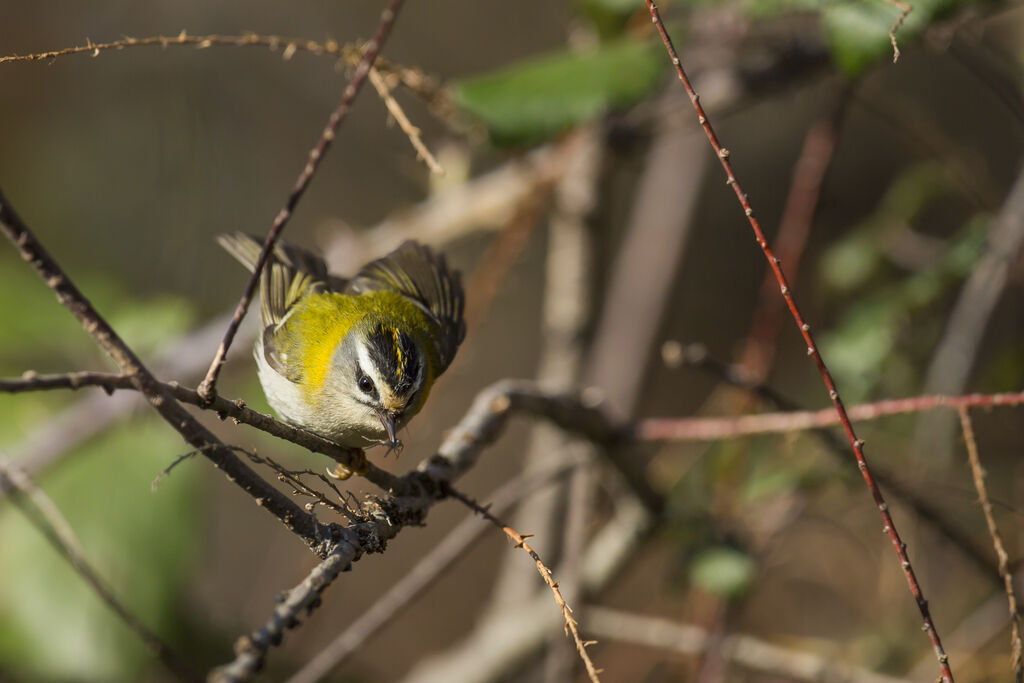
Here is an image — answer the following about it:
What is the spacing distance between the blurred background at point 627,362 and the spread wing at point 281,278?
269 millimetres

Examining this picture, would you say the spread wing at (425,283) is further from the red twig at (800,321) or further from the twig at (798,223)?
the red twig at (800,321)

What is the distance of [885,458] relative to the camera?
2.24 metres

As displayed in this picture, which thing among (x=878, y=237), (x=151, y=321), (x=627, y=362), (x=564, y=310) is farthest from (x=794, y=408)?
(x=151, y=321)

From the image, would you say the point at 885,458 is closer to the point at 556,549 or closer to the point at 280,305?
the point at 556,549

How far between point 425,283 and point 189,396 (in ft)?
3.71

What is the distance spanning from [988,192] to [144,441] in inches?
83.8

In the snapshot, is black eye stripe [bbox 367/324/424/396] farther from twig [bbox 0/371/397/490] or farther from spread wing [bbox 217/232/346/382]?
twig [bbox 0/371/397/490]

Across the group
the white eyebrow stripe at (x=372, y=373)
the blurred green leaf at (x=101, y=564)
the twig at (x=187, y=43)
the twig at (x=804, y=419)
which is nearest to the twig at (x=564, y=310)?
the twig at (x=804, y=419)

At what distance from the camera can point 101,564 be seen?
1.95 meters

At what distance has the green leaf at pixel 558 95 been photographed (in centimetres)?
164

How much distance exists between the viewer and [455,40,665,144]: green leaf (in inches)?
64.4

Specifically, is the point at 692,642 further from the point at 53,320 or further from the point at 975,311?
the point at 53,320

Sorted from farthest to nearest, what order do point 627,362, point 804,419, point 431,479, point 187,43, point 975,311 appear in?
point 627,362 → point 975,311 → point 804,419 → point 431,479 → point 187,43

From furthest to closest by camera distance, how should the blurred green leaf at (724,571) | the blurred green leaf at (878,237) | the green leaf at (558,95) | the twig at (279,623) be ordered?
the blurred green leaf at (878,237)
the blurred green leaf at (724,571)
the green leaf at (558,95)
the twig at (279,623)
